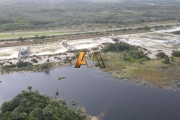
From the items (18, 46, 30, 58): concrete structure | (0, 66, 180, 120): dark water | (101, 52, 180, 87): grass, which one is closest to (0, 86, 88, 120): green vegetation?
(0, 66, 180, 120): dark water

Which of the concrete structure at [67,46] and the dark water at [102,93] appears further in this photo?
the concrete structure at [67,46]

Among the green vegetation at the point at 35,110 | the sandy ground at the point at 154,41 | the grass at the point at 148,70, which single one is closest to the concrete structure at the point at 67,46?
the grass at the point at 148,70

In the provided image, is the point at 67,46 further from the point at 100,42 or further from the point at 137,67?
the point at 137,67

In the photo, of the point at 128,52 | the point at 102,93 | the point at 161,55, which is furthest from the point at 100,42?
the point at 102,93

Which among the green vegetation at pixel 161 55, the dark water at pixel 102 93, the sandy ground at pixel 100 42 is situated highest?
the sandy ground at pixel 100 42

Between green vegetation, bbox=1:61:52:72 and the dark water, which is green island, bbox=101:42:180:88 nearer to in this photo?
the dark water

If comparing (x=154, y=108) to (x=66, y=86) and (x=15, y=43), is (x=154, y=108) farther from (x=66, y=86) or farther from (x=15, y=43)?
(x=15, y=43)

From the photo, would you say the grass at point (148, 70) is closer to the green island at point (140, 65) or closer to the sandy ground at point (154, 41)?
the green island at point (140, 65)
